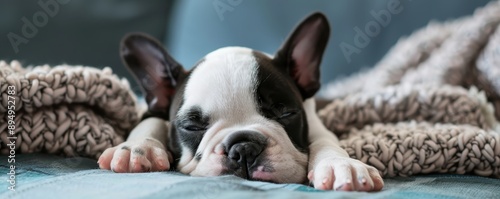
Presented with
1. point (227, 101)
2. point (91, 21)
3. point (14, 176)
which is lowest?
point (14, 176)

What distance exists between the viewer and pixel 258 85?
146cm

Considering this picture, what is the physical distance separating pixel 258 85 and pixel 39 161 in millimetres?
576

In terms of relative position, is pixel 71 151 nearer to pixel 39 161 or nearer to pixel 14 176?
pixel 39 161

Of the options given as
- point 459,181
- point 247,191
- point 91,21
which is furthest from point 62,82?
point 91,21

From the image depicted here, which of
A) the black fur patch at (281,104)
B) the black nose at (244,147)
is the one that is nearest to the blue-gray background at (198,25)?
the black fur patch at (281,104)

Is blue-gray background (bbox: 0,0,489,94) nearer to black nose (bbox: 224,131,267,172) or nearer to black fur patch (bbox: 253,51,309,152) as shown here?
black fur patch (bbox: 253,51,309,152)

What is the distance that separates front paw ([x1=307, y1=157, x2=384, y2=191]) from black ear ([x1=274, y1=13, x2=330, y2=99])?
56 centimetres

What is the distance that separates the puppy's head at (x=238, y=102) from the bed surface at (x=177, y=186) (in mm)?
134

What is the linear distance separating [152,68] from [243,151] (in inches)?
24.0

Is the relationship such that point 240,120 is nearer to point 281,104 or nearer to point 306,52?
point 281,104

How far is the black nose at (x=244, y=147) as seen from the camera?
1.28 m

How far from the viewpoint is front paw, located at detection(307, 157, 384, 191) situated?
1103mm

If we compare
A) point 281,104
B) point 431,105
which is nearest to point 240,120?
point 281,104

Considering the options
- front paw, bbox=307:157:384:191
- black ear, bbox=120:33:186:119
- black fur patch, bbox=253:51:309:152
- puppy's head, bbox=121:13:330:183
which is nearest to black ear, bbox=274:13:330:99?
puppy's head, bbox=121:13:330:183
